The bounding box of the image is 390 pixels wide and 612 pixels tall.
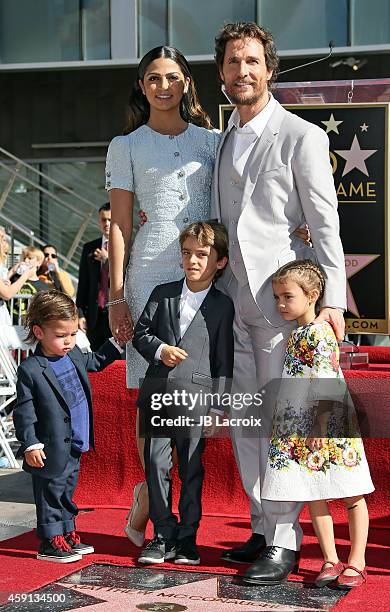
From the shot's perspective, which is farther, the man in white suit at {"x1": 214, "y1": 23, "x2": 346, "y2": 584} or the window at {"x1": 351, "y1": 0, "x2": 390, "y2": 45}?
the window at {"x1": 351, "y1": 0, "x2": 390, "y2": 45}

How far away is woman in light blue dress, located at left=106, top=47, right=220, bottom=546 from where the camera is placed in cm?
429

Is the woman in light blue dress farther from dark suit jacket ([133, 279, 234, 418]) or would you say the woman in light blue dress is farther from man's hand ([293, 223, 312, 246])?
man's hand ([293, 223, 312, 246])

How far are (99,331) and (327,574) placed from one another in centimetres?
486

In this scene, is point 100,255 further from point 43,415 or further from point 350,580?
point 350,580

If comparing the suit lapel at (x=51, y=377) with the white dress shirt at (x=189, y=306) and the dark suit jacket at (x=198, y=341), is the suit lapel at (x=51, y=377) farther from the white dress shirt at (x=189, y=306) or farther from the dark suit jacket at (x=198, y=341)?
the white dress shirt at (x=189, y=306)

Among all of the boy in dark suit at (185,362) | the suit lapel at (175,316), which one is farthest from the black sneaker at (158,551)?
the suit lapel at (175,316)

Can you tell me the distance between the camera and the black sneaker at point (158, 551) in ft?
13.2

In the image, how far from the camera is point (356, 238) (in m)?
5.52

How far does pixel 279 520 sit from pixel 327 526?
0.18 m

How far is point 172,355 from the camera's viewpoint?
13.2 ft

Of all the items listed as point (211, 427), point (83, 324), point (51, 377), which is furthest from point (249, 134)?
point (83, 324)

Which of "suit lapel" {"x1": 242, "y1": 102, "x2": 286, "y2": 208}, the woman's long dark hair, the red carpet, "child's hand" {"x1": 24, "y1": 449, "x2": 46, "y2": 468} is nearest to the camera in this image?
"suit lapel" {"x1": 242, "y1": 102, "x2": 286, "y2": 208}

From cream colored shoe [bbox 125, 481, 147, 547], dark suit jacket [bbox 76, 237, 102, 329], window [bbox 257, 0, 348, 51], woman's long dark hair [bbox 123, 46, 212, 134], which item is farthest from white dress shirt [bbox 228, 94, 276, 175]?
window [bbox 257, 0, 348, 51]

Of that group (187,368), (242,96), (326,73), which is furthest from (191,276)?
(326,73)
